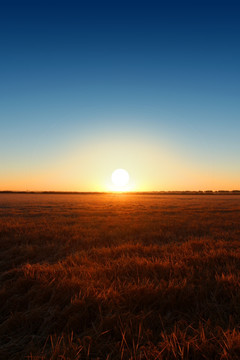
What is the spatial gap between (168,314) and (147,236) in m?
5.19

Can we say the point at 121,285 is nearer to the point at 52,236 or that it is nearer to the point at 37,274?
the point at 37,274

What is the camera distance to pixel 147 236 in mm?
7691

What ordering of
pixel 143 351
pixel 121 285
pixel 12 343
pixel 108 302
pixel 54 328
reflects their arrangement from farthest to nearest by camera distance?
pixel 121 285
pixel 108 302
pixel 54 328
pixel 12 343
pixel 143 351

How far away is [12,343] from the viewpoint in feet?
6.97

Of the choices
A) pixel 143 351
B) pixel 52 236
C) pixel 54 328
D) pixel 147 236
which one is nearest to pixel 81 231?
pixel 52 236

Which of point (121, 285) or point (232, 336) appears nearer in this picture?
point (232, 336)

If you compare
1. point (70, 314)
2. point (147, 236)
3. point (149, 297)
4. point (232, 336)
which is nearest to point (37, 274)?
point (70, 314)

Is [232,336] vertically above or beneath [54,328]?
above

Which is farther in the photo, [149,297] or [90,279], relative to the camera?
[90,279]

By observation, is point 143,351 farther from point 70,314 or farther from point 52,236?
point 52,236

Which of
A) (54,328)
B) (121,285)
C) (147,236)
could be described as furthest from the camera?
(147,236)

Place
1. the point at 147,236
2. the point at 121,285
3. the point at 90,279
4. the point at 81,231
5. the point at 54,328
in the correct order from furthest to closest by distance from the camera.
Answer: the point at 81,231
the point at 147,236
the point at 90,279
the point at 121,285
the point at 54,328

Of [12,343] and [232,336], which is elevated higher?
[232,336]

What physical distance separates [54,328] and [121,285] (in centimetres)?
118
